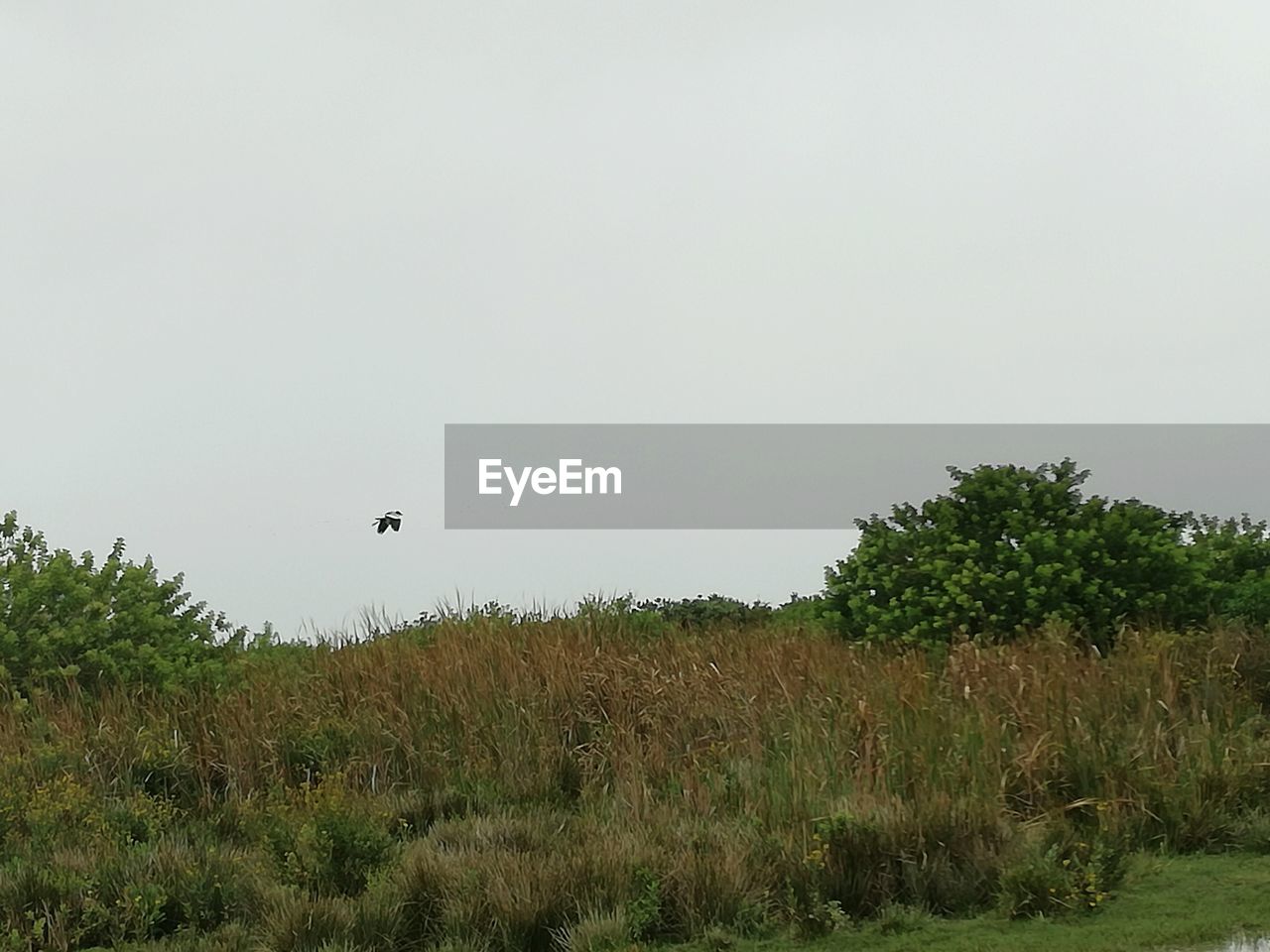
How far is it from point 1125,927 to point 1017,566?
9.21 m

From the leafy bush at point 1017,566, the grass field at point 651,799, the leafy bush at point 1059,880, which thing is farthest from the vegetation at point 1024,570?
the leafy bush at point 1059,880

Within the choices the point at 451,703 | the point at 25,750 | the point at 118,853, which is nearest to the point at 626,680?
the point at 451,703

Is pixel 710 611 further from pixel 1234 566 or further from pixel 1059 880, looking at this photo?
pixel 1059 880

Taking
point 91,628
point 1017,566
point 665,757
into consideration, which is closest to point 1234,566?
point 1017,566

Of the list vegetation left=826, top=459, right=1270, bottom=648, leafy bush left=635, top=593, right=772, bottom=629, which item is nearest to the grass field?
vegetation left=826, top=459, right=1270, bottom=648

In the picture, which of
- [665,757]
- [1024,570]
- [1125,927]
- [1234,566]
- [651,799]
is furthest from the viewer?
[1234,566]

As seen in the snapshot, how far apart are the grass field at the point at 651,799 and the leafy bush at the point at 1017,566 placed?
3.80 feet

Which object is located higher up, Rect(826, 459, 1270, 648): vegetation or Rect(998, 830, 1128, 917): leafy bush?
Rect(826, 459, 1270, 648): vegetation

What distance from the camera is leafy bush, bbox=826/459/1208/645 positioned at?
617 inches

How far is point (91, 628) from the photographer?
16.7m

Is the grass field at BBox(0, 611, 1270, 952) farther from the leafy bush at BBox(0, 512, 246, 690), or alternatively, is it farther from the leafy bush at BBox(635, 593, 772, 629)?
the leafy bush at BBox(635, 593, 772, 629)

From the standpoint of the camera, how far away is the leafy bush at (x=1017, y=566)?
1567 cm

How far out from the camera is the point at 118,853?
9.58 m

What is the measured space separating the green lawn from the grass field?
2 cm
